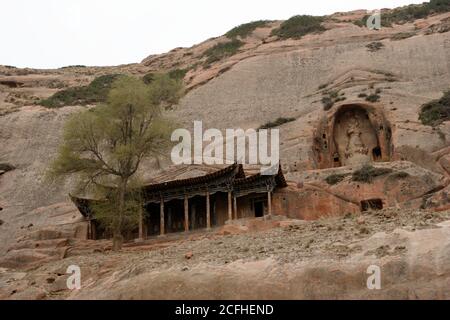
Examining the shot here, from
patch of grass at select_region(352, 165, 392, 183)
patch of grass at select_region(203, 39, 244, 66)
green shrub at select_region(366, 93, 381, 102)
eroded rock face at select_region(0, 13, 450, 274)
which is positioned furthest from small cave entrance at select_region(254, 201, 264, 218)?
patch of grass at select_region(203, 39, 244, 66)

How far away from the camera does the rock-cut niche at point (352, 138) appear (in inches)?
1989

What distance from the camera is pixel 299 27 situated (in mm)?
79000

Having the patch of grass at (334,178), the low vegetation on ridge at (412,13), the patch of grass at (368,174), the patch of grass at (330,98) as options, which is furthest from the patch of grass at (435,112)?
the low vegetation on ridge at (412,13)

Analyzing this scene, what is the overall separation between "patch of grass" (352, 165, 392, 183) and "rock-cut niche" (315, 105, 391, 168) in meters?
9.43

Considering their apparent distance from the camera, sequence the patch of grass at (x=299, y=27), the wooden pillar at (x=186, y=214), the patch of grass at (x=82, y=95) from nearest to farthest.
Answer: the wooden pillar at (x=186, y=214) < the patch of grass at (x=299, y=27) < the patch of grass at (x=82, y=95)

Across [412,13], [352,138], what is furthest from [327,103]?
[412,13]

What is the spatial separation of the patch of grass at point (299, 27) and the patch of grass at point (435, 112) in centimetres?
2935

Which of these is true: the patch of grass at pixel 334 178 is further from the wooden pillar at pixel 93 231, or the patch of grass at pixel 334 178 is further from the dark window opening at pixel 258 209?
the wooden pillar at pixel 93 231

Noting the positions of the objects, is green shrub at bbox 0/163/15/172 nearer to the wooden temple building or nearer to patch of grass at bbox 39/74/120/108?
the wooden temple building

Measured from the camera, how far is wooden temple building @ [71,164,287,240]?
39812mm

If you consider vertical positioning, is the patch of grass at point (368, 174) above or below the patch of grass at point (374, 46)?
below

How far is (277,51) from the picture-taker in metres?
70.9
